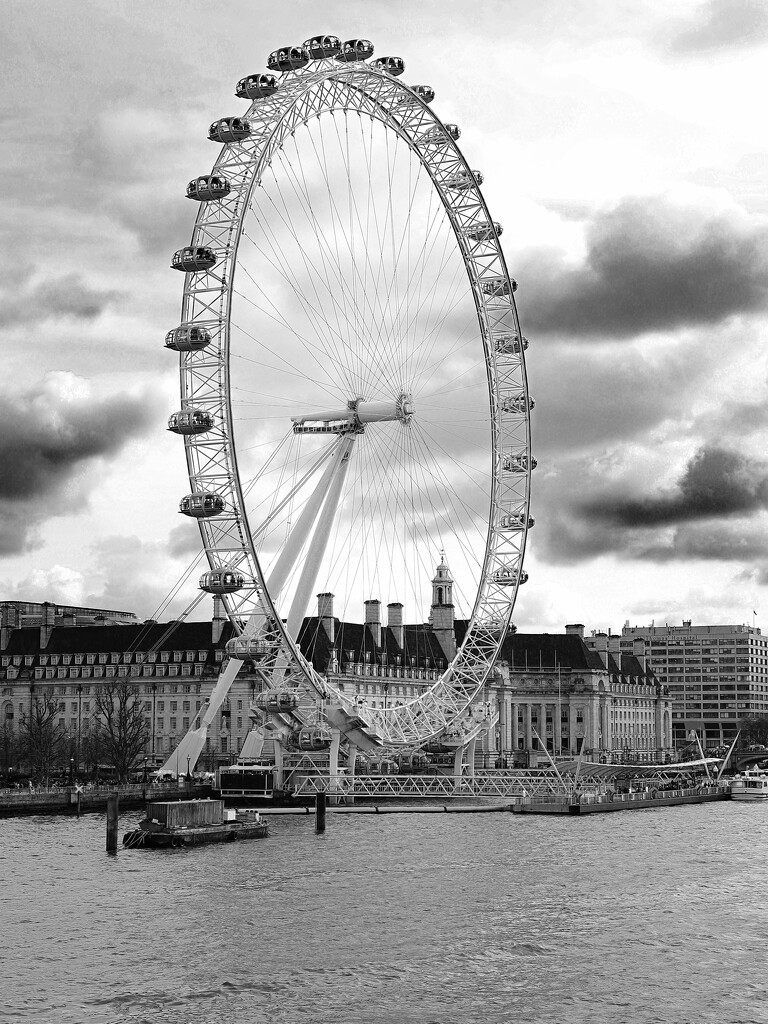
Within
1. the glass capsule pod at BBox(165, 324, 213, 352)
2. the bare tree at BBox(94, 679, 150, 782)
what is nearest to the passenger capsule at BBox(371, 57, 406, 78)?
the glass capsule pod at BBox(165, 324, 213, 352)

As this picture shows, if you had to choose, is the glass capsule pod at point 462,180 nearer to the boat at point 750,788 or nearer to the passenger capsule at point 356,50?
the passenger capsule at point 356,50

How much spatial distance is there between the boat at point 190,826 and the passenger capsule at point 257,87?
30656 mm

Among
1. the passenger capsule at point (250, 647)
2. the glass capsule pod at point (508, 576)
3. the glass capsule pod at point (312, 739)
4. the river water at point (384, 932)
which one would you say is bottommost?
the river water at point (384, 932)

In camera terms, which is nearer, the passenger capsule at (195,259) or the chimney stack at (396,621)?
the passenger capsule at (195,259)

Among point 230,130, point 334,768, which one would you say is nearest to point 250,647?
point 334,768

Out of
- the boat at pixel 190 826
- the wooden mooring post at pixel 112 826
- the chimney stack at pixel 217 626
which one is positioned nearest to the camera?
the wooden mooring post at pixel 112 826

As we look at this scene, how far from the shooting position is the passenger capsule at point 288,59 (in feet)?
239

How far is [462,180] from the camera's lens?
87125mm

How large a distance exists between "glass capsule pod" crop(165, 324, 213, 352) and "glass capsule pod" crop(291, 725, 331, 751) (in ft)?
83.8

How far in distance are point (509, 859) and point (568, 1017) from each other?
26.3 m

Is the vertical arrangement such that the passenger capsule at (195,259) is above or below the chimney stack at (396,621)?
above

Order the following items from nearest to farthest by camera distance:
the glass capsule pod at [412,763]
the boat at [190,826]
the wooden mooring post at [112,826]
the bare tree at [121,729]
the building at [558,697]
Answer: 1. the wooden mooring post at [112,826]
2. the boat at [190,826]
3. the bare tree at [121,729]
4. the glass capsule pod at [412,763]
5. the building at [558,697]

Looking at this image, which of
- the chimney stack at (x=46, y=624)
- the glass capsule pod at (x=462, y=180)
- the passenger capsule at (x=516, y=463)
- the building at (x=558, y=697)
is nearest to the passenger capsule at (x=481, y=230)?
the glass capsule pod at (x=462, y=180)

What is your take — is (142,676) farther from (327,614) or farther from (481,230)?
(481,230)
